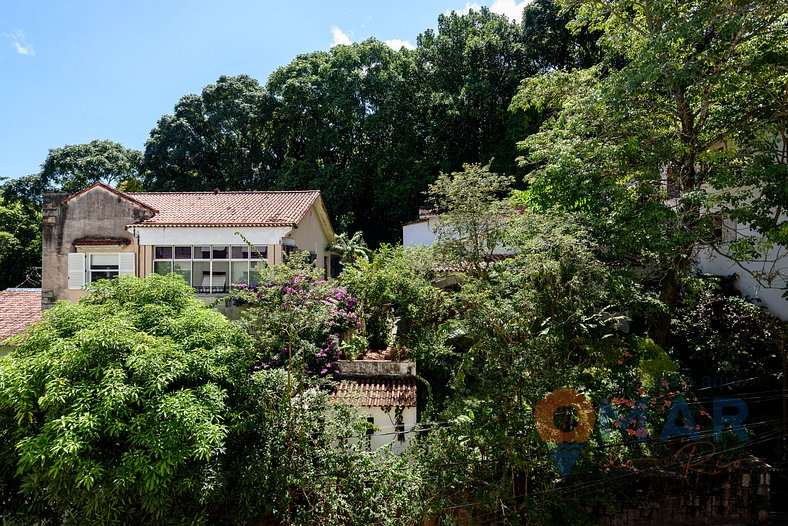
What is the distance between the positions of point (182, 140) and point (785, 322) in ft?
94.3

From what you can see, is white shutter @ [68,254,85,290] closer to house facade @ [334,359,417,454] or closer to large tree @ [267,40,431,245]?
house facade @ [334,359,417,454]

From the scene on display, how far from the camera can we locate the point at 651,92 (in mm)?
9523

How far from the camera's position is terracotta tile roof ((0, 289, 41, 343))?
587 inches

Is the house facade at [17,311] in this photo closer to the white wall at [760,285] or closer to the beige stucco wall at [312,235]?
the beige stucco wall at [312,235]

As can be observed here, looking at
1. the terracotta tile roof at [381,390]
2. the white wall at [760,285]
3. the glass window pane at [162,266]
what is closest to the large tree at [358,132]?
the glass window pane at [162,266]

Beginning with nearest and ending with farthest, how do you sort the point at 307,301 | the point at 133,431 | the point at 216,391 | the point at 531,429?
the point at 133,431 → the point at 216,391 → the point at 531,429 → the point at 307,301

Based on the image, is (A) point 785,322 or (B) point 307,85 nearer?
(A) point 785,322

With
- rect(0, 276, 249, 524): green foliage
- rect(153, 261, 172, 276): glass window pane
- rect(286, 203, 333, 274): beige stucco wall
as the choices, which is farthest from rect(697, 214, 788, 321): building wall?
rect(153, 261, 172, 276): glass window pane

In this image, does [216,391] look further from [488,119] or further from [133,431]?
[488,119]

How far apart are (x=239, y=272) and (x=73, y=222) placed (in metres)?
5.66

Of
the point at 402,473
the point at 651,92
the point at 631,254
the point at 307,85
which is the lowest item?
the point at 402,473

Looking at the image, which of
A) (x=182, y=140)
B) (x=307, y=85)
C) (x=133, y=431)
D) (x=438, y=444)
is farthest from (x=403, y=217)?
(x=133, y=431)
